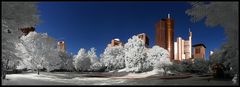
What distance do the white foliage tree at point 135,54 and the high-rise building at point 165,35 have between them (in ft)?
1.99

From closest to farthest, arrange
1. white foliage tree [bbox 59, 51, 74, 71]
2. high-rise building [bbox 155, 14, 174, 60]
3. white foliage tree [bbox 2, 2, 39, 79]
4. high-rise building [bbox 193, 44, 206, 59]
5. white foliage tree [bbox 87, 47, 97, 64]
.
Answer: high-rise building [bbox 155, 14, 174, 60] < high-rise building [bbox 193, 44, 206, 59] < white foliage tree [bbox 87, 47, 97, 64] < white foliage tree [bbox 59, 51, 74, 71] < white foliage tree [bbox 2, 2, 39, 79]

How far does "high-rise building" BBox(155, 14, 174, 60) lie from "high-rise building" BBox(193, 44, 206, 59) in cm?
63

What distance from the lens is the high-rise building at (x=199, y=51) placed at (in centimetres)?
1020

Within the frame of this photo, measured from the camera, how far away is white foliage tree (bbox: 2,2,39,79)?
39.9ft

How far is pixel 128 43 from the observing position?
10656 millimetres

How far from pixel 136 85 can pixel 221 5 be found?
357 cm

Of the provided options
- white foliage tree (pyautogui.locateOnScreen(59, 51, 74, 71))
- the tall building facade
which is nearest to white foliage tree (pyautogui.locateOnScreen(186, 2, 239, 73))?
the tall building facade

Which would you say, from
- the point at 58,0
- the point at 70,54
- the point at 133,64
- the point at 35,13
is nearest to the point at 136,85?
the point at 133,64

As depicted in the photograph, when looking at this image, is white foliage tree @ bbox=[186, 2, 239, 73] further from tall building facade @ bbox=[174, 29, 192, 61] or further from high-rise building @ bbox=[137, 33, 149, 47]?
high-rise building @ bbox=[137, 33, 149, 47]

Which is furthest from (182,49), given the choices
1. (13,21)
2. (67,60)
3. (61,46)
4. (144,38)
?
(13,21)

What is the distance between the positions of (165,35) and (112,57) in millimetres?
1735

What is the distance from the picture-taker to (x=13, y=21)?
12.7m

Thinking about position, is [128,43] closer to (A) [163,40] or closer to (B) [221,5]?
(A) [163,40]

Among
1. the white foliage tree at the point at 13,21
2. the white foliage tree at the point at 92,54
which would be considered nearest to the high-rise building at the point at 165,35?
the white foliage tree at the point at 92,54
